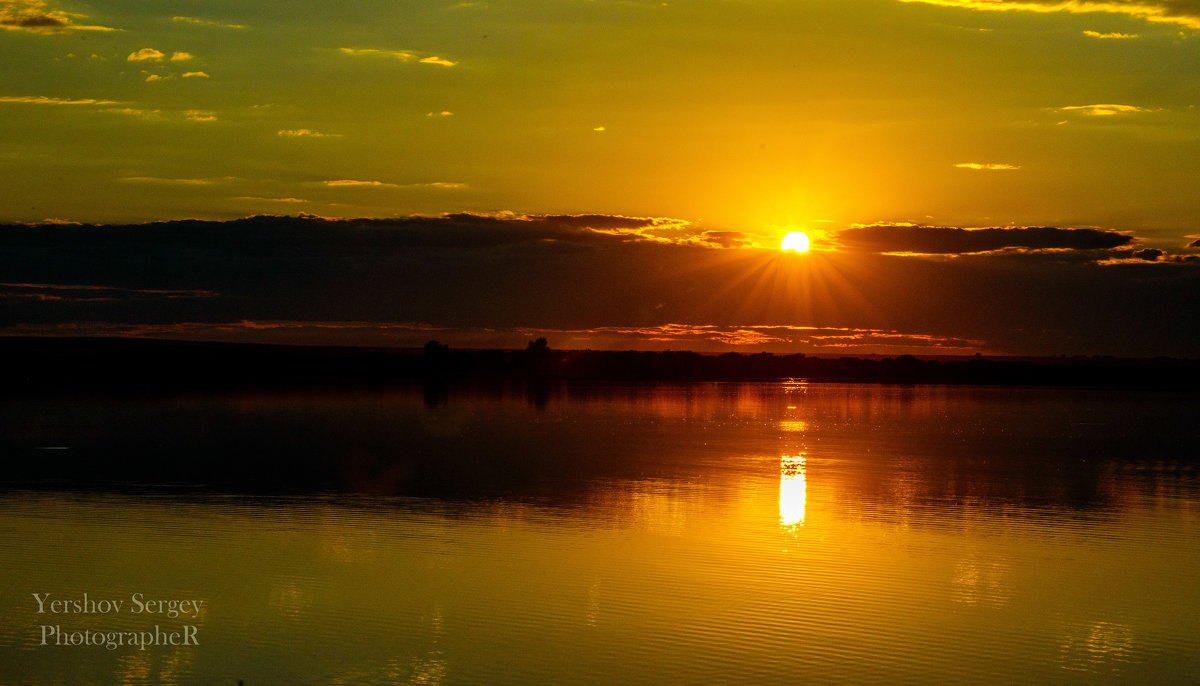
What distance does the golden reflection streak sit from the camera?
78.0 ft

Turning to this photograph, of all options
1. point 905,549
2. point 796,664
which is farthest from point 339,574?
point 905,549

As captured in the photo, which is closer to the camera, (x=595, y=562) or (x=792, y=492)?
(x=595, y=562)

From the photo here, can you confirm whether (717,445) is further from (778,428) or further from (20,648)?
(20,648)

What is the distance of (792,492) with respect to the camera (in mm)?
28453

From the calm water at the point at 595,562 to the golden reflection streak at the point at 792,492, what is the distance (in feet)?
0.44

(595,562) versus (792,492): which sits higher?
(595,562)

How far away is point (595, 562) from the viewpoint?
19.0m

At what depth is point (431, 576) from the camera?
1755 centimetres

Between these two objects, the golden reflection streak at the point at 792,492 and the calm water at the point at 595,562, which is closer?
the calm water at the point at 595,562

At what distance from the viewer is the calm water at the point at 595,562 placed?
1347 cm

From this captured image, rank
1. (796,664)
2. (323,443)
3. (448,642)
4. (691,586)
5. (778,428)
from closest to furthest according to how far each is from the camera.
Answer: (796,664), (448,642), (691,586), (323,443), (778,428)

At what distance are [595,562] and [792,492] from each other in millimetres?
10592

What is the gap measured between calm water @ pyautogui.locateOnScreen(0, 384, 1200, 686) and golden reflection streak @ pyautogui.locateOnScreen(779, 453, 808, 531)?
134mm

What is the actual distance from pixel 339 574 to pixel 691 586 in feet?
17.1
